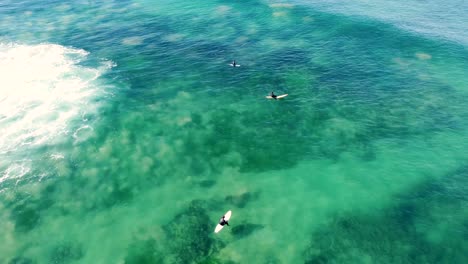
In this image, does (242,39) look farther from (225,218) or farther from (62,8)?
(62,8)

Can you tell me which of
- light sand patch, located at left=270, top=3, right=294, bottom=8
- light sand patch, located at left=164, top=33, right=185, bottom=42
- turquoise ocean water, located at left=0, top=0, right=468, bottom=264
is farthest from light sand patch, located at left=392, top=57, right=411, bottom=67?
light sand patch, located at left=164, top=33, right=185, bottom=42

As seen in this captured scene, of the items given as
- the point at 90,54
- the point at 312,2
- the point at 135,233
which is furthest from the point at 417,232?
the point at 312,2

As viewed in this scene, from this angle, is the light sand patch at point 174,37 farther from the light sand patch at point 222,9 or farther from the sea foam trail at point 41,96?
the light sand patch at point 222,9

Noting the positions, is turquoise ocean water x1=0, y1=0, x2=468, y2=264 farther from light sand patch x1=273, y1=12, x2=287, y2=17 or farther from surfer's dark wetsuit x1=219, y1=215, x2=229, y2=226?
light sand patch x1=273, y1=12, x2=287, y2=17

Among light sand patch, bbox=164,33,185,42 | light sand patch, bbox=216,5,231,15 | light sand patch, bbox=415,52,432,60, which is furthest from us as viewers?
light sand patch, bbox=216,5,231,15

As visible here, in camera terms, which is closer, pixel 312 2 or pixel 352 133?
pixel 352 133

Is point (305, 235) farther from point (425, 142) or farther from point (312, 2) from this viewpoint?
point (312, 2)

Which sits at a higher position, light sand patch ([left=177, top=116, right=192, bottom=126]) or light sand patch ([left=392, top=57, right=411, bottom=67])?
light sand patch ([left=392, top=57, right=411, bottom=67])
